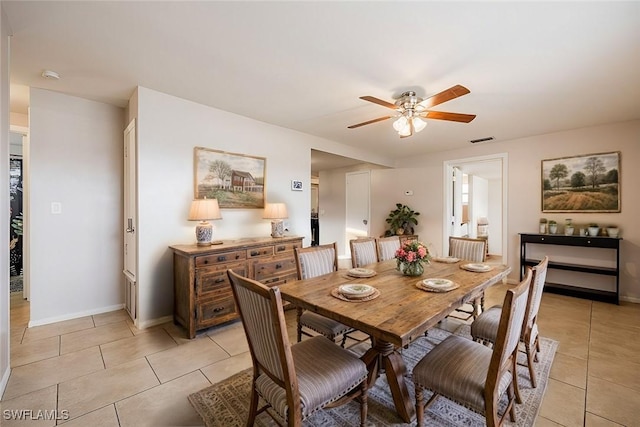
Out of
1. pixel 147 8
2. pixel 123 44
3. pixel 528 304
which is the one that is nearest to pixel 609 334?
pixel 528 304

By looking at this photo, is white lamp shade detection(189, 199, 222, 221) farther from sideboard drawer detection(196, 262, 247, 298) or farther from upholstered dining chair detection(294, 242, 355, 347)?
upholstered dining chair detection(294, 242, 355, 347)

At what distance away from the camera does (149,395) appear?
1.84 metres

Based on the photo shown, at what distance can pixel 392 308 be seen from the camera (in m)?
1.53

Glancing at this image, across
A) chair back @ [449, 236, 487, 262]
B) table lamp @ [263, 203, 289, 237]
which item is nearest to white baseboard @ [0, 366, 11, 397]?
table lamp @ [263, 203, 289, 237]

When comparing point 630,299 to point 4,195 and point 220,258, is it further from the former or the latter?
point 4,195

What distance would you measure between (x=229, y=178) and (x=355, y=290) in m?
2.30

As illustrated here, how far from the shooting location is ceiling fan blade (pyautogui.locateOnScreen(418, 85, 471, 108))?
1988 mm

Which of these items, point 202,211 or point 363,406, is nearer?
point 363,406

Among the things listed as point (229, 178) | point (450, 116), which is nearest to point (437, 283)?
point (450, 116)

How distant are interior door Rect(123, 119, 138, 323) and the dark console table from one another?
5.30 m

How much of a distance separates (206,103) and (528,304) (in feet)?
11.1

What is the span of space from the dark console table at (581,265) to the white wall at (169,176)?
13.8 feet

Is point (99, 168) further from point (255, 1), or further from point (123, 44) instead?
point (255, 1)

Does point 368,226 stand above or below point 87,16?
below
